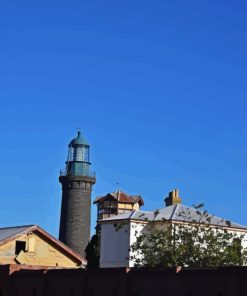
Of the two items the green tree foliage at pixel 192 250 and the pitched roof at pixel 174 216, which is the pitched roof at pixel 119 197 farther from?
the green tree foliage at pixel 192 250

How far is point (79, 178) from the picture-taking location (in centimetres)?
7706

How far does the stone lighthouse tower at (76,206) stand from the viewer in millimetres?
74188

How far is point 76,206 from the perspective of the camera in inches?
2953

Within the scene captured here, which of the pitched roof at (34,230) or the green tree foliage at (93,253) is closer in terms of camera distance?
the pitched roof at (34,230)

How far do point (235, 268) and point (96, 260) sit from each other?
3659cm

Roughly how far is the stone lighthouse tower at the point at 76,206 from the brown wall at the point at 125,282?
119ft

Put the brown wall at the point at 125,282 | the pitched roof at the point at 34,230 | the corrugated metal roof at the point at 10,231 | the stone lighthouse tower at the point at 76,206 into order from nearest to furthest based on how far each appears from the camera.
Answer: the brown wall at the point at 125,282 → the pitched roof at the point at 34,230 → the corrugated metal roof at the point at 10,231 → the stone lighthouse tower at the point at 76,206

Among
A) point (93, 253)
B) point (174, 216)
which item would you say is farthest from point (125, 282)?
point (93, 253)

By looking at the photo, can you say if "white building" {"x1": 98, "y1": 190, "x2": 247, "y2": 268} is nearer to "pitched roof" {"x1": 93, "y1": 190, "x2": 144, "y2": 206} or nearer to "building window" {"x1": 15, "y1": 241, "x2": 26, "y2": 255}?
"building window" {"x1": 15, "y1": 241, "x2": 26, "y2": 255}

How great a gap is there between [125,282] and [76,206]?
154 ft

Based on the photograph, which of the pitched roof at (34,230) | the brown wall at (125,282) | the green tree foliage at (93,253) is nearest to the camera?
the brown wall at (125,282)

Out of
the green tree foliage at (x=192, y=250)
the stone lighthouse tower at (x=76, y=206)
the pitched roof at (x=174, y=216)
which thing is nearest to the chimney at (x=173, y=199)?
the pitched roof at (x=174, y=216)

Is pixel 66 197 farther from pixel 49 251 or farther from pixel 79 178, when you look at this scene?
pixel 49 251

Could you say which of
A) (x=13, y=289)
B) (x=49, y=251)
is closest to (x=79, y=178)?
(x=49, y=251)
